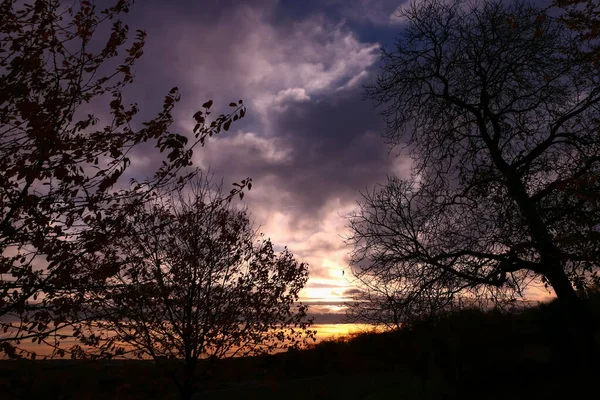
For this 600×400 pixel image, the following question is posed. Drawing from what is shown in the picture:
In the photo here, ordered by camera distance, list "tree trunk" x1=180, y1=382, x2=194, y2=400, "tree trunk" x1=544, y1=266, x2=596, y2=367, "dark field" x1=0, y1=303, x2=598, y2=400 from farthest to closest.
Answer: "dark field" x1=0, y1=303, x2=598, y2=400
"tree trunk" x1=180, y1=382, x2=194, y2=400
"tree trunk" x1=544, y1=266, x2=596, y2=367

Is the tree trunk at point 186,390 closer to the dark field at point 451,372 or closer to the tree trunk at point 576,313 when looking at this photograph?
the dark field at point 451,372

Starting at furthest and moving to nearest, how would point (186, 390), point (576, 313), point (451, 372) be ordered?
1. point (451, 372)
2. point (186, 390)
3. point (576, 313)

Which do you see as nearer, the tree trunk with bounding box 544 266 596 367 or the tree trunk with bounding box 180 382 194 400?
the tree trunk with bounding box 544 266 596 367

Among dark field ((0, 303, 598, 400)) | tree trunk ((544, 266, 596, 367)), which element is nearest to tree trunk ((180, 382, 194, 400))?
dark field ((0, 303, 598, 400))

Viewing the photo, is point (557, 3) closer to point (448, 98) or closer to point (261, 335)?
point (448, 98)

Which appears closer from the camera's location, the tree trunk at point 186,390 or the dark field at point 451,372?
the tree trunk at point 186,390

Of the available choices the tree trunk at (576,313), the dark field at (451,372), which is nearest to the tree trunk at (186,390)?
the dark field at (451,372)

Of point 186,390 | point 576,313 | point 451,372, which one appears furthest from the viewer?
point 451,372

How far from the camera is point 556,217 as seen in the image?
9805mm

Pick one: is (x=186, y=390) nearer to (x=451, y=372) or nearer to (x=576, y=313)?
(x=576, y=313)

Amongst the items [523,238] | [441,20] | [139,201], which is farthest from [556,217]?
[139,201]

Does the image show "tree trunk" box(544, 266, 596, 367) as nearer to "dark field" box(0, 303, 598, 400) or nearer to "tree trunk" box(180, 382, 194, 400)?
"dark field" box(0, 303, 598, 400)

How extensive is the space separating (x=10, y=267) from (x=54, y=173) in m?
1.70

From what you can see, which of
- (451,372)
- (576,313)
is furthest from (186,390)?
(451,372)
